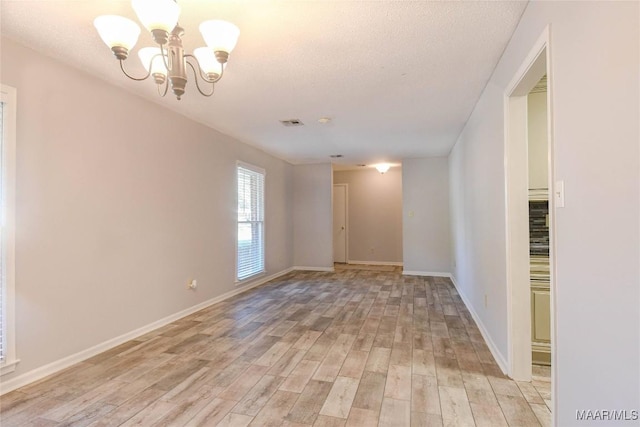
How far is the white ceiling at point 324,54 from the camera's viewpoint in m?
1.85

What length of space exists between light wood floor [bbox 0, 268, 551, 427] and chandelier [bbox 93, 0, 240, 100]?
6.19 ft

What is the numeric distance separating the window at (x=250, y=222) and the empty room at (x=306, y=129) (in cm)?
74

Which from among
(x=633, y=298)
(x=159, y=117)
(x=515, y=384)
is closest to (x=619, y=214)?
(x=633, y=298)

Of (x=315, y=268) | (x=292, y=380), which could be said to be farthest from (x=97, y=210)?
(x=315, y=268)

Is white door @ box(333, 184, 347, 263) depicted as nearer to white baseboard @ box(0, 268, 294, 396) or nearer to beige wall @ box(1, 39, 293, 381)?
white baseboard @ box(0, 268, 294, 396)

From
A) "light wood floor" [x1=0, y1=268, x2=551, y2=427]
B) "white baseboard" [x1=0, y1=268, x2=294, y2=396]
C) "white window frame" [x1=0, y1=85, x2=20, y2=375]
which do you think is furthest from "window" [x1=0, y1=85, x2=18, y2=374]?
"light wood floor" [x1=0, y1=268, x2=551, y2=427]

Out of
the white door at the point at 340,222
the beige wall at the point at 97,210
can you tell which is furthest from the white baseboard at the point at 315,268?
the beige wall at the point at 97,210

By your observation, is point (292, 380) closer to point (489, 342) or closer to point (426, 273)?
point (489, 342)

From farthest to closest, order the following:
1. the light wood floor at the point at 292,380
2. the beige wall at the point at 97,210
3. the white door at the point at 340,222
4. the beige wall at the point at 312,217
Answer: the white door at the point at 340,222 < the beige wall at the point at 312,217 < the beige wall at the point at 97,210 < the light wood floor at the point at 292,380

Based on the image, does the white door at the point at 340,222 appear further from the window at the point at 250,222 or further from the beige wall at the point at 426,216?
the window at the point at 250,222

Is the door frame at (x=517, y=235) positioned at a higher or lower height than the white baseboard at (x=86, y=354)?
higher

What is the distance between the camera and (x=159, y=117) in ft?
11.1

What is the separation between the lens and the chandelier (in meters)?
1.50

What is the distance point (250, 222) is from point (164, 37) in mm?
3955
